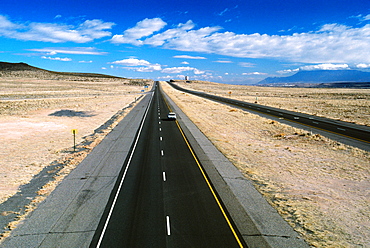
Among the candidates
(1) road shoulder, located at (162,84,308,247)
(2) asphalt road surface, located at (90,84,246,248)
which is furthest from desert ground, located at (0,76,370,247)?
(2) asphalt road surface, located at (90,84,246,248)

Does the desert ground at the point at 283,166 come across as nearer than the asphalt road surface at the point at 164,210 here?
No

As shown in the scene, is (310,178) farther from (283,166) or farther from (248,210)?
(248,210)

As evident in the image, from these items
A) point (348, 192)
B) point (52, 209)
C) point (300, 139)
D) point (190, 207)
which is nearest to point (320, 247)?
point (190, 207)

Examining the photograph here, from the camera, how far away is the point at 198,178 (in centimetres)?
1734

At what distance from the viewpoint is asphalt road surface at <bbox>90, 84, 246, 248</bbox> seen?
34.4 ft

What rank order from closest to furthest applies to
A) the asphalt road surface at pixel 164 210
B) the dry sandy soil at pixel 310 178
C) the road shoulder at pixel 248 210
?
the asphalt road surface at pixel 164 210 → the road shoulder at pixel 248 210 → the dry sandy soil at pixel 310 178

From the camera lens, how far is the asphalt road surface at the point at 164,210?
10.5 m

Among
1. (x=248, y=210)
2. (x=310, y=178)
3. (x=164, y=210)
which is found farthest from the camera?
(x=310, y=178)

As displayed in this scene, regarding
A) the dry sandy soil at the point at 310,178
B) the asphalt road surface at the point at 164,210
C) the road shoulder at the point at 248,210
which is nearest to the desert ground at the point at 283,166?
the dry sandy soil at the point at 310,178

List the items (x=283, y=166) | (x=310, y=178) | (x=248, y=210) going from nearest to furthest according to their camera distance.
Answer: (x=248, y=210)
(x=310, y=178)
(x=283, y=166)

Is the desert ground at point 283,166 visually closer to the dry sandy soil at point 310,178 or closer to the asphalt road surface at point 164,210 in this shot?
the dry sandy soil at point 310,178

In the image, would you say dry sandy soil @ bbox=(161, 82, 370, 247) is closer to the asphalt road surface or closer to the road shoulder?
the road shoulder

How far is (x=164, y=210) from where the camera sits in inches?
509

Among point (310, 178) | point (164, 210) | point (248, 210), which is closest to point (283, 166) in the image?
point (310, 178)
